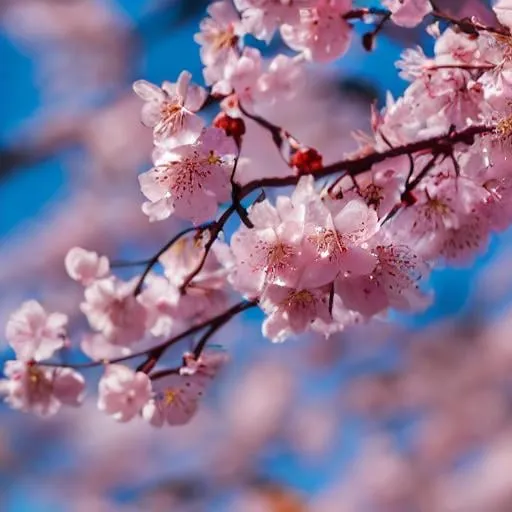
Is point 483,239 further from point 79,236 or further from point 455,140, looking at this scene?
point 79,236

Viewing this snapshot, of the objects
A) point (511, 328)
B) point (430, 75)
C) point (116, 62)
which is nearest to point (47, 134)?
point (116, 62)

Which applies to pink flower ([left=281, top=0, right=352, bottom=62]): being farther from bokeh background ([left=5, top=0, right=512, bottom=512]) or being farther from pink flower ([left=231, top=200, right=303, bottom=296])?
bokeh background ([left=5, top=0, right=512, bottom=512])

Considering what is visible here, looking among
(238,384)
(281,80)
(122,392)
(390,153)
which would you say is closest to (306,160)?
(390,153)

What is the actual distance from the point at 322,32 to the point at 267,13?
0.23 ft

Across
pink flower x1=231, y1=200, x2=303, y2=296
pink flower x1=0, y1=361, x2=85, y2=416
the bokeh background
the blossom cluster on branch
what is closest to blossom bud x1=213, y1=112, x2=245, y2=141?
the blossom cluster on branch

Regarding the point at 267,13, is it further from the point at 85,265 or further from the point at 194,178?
the point at 85,265

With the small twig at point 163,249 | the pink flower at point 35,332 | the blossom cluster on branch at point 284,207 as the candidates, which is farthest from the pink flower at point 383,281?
the pink flower at point 35,332

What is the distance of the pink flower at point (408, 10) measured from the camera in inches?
27.2

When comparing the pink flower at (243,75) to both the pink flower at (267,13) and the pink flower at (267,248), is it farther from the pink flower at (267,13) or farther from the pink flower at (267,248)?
the pink flower at (267,248)

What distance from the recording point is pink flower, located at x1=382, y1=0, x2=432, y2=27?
0.69m

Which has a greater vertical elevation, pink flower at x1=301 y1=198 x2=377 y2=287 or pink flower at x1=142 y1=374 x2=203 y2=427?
pink flower at x1=142 y1=374 x2=203 y2=427

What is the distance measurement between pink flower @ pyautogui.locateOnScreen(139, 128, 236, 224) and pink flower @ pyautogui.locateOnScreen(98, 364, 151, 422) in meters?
0.20

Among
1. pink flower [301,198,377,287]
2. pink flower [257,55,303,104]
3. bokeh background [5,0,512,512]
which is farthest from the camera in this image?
bokeh background [5,0,512,512]

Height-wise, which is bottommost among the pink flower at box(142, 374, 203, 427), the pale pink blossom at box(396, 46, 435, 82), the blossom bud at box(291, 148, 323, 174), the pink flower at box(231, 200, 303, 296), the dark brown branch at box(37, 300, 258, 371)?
the pink flower at box(231, 200, 303, 296)
